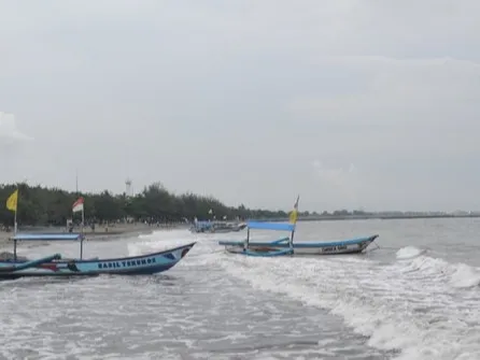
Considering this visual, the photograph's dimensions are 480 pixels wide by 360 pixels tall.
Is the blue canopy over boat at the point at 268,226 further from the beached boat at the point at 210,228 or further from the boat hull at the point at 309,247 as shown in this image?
the beached boat at the point at 210,228

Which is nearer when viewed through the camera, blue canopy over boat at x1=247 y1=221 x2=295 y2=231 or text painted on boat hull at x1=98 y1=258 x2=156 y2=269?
text painted on boat hull at x1=98 y1=258 x2=156 y2=269

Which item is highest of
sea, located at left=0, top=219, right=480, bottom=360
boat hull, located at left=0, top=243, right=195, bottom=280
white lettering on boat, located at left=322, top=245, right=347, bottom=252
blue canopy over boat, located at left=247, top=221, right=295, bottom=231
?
blue canopy over boat, located at left=247, top=221, right=295, bottom=231

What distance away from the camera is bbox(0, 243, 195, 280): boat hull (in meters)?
23.6

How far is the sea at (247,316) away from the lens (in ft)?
35.5

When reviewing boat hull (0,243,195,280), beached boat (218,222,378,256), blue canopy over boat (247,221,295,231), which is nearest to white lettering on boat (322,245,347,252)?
beached boat (218,222,378,256)

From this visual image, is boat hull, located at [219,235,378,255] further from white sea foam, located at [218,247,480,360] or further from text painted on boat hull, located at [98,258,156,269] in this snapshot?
text painted on boat hull, located at [98,258,156,269]

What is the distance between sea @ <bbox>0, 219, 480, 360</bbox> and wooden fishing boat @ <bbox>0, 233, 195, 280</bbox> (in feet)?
1.81

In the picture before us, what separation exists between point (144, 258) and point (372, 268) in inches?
408

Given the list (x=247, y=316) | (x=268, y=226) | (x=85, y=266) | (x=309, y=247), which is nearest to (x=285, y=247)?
(x=268, y=226)

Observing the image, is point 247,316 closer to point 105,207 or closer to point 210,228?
point 210,228

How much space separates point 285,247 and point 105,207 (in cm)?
8349

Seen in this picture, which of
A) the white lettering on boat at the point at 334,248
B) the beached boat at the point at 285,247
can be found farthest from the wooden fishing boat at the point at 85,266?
the white lettering on boat at the point at 334,248

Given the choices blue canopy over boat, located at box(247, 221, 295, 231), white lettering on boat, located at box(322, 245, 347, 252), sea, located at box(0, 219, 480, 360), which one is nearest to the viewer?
sea, located at box(0, 219, 480, 360)

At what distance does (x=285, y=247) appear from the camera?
37.4 meters
